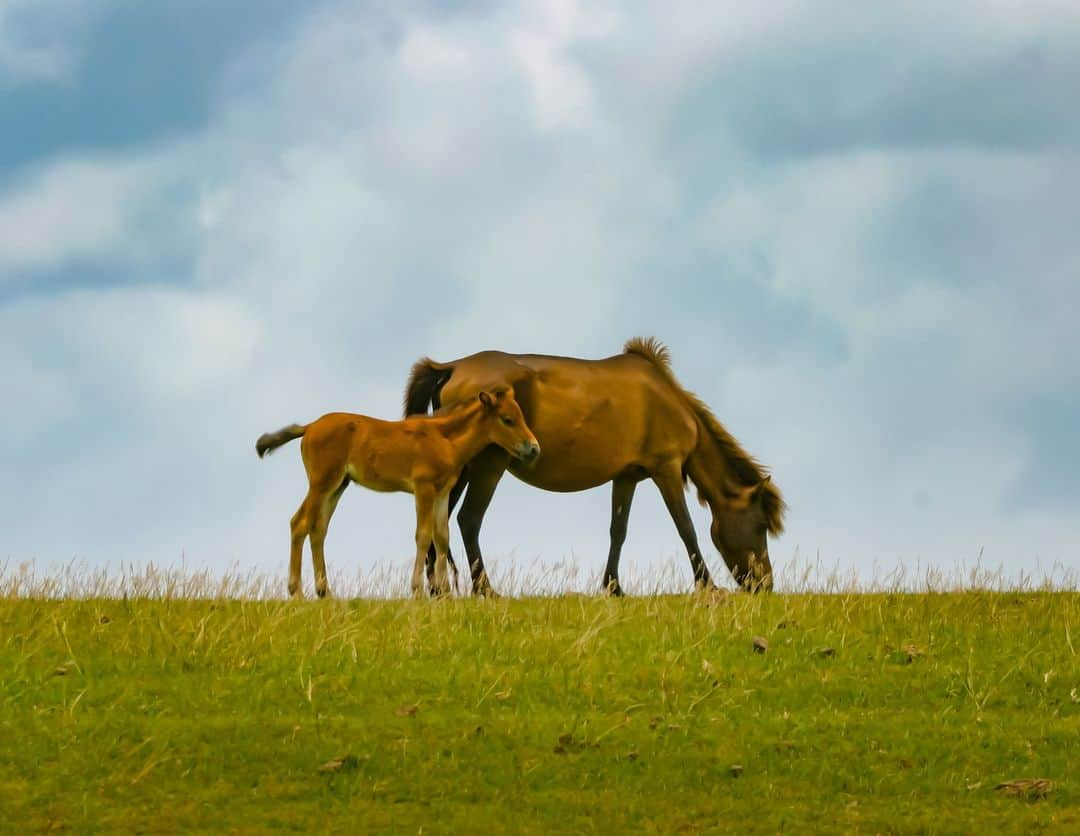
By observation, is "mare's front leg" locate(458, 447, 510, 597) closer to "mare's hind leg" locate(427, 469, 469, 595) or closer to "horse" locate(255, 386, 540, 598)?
"mare's hind leg" locate(427, 469, 469, 595)

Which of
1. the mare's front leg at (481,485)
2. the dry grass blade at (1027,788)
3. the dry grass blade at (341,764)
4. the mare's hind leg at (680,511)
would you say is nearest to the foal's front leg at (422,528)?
the mare's front leg at (481,485)

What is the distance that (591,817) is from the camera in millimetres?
9320

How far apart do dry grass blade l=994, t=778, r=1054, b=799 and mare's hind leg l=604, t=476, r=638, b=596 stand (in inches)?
307

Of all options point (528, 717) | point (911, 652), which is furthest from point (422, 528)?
point (911, 652)

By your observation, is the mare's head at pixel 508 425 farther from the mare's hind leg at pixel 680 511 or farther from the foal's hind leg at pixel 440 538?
the mare's hind leg at pixel 680 511

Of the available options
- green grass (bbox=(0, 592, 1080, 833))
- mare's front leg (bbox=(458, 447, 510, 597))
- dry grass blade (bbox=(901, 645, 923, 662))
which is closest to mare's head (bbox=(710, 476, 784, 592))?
mare's front leg (bbox=(458, 447, 510, 597))

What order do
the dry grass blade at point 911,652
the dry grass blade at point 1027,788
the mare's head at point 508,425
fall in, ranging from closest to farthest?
1. the dry grass blade at point 1027,788
2. the dry grass blade at point 911,652
3. the mare's head at point 508,425

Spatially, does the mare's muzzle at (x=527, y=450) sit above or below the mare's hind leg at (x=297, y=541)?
above

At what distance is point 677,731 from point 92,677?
4715 millimetres

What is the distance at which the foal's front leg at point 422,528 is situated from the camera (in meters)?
15.0

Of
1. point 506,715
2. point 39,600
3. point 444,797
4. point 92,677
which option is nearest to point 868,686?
point 506,715

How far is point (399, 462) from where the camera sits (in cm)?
1518

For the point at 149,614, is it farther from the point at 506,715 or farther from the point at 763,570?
the point at 763,570

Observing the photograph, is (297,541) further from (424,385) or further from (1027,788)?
(1027,788)
